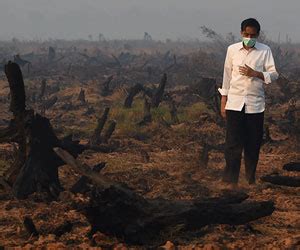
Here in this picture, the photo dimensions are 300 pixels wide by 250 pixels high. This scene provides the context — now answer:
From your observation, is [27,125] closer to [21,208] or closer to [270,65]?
[21,208]

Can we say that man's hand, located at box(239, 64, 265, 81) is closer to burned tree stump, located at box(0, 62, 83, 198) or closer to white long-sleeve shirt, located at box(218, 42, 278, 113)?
white long-sleeve shirt, located at box(218, 42, 278, 113)

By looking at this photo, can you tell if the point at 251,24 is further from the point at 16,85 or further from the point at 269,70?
the point at 16,85

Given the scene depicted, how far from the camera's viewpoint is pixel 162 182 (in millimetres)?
6629

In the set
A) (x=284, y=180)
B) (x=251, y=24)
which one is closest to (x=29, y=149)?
(x=251, y=24)

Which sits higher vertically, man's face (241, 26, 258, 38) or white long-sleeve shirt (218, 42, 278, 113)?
man's face (241, 26, 258, 38)

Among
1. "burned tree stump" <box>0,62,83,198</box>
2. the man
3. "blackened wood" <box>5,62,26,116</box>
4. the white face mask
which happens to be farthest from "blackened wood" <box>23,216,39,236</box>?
the white face mask

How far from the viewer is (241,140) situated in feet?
20.6

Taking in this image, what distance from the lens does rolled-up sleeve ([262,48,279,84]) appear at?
19.3 ft

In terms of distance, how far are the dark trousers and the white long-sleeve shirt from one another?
0.11 metres

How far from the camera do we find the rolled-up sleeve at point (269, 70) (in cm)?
588

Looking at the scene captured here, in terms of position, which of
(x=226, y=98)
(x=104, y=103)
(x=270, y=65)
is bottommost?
(x=104, y=103)

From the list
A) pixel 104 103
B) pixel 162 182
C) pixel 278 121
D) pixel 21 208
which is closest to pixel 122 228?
pixel 21 208

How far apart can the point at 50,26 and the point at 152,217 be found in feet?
637

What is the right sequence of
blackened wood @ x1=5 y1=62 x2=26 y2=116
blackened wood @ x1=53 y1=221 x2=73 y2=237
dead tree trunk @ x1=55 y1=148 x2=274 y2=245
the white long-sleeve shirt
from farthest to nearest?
the white long-sleeve shirt → blackened wood @ x1=5 y1=62 x2=26 y2=116 → blackened wood @ x1=53 y1=221 x2=73 y2=237 → dead tree trunk @ x1=55 y1=148 x2=274 y2=245
